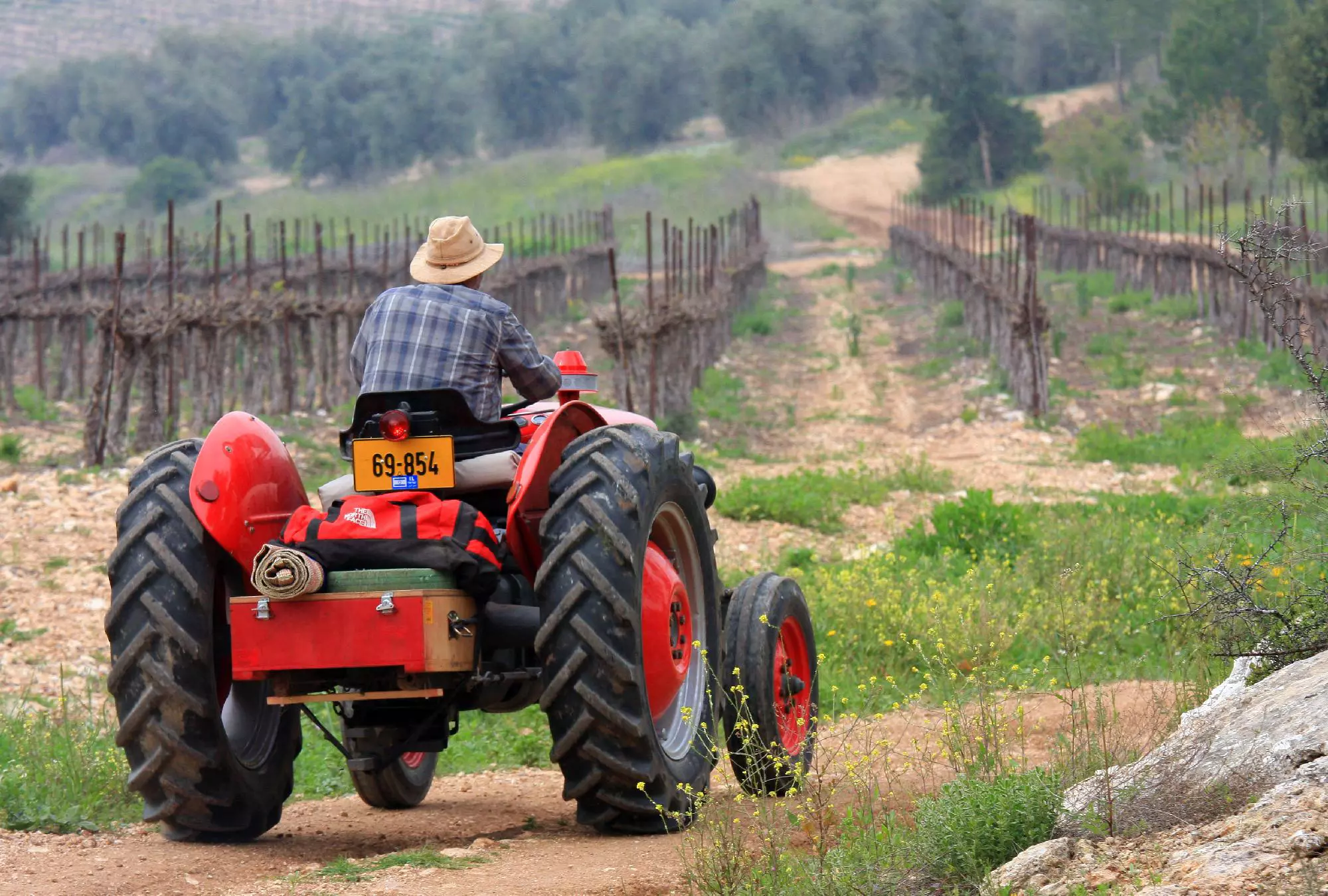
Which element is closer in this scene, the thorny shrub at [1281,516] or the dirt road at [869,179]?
the thorny shrub at [1281,516]

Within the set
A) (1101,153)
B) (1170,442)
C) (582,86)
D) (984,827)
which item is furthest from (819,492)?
(582,86)

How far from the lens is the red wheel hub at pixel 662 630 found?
5078 millimetres

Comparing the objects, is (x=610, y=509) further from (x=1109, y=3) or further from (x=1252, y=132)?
(x=1109, y=3)

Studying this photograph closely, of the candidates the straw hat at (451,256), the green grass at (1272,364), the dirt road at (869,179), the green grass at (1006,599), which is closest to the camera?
the straw hat at (451,256)

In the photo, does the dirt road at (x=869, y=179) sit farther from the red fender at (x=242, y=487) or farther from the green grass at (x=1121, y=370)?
the red fender at (x=242, y=487)

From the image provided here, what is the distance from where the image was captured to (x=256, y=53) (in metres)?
115

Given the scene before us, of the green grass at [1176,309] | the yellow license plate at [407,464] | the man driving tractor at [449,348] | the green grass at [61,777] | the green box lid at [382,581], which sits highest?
the man driving tractor at [449,348]

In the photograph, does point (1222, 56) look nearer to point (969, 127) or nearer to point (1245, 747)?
point (969, 127)

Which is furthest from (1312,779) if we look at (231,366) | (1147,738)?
(231,366)

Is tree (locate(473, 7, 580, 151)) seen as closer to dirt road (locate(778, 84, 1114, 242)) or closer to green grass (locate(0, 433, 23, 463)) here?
dirt road (locate(778, 84, 1114, 242))

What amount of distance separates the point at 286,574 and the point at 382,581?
0.28 meters

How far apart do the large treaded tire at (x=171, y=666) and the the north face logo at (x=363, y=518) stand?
0.54 metres

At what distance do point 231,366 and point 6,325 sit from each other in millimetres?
4883

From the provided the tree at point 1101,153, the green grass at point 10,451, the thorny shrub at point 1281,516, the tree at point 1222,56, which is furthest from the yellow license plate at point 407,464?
the tree at point 1222,56
